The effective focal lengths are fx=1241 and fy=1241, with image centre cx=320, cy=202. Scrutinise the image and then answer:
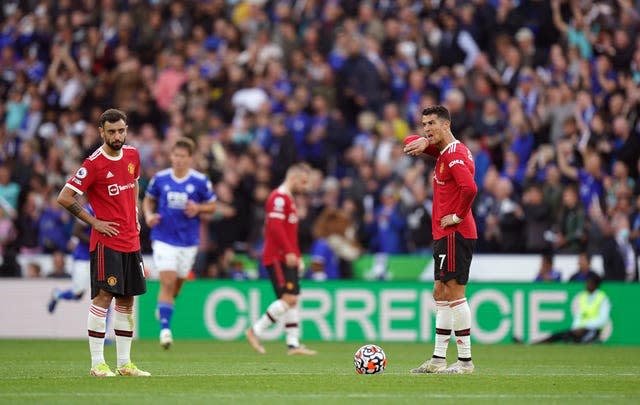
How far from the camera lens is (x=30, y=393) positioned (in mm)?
10898

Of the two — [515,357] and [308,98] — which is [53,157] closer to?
[308,98]

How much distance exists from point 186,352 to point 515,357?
15.7 ft

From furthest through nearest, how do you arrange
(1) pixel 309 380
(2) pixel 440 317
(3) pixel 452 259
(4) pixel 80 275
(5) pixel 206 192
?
(4) pixel 80 275
(5) pixel 206 192
(2) pixel 440 317
(3) pixel 452 259
(1) pixel 309 380

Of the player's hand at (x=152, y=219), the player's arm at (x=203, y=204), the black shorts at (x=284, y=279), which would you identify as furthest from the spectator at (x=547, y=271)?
the player's hand at (x=152, y=219)

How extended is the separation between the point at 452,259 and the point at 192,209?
5.80 metres

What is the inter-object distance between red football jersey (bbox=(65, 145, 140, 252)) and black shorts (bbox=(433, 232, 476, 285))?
3193mm

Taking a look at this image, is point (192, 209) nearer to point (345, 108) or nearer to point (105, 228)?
point (105, 228)

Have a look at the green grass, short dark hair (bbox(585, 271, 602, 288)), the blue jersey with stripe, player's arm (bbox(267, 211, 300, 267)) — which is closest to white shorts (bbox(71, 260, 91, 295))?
the blue jersey with stripe

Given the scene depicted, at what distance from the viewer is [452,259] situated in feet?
43.0

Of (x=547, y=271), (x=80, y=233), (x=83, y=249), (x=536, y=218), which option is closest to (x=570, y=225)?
(x=536, y=218)

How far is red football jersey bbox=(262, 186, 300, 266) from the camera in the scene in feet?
59.1

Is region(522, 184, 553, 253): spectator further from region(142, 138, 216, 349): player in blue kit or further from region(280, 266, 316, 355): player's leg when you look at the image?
region(142, 138, 216, 349): player in blue kit

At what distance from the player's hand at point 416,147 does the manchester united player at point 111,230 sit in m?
2.84

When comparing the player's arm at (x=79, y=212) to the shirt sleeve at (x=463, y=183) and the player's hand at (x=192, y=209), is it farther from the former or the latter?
the player's hand at (x=192, y=209)
